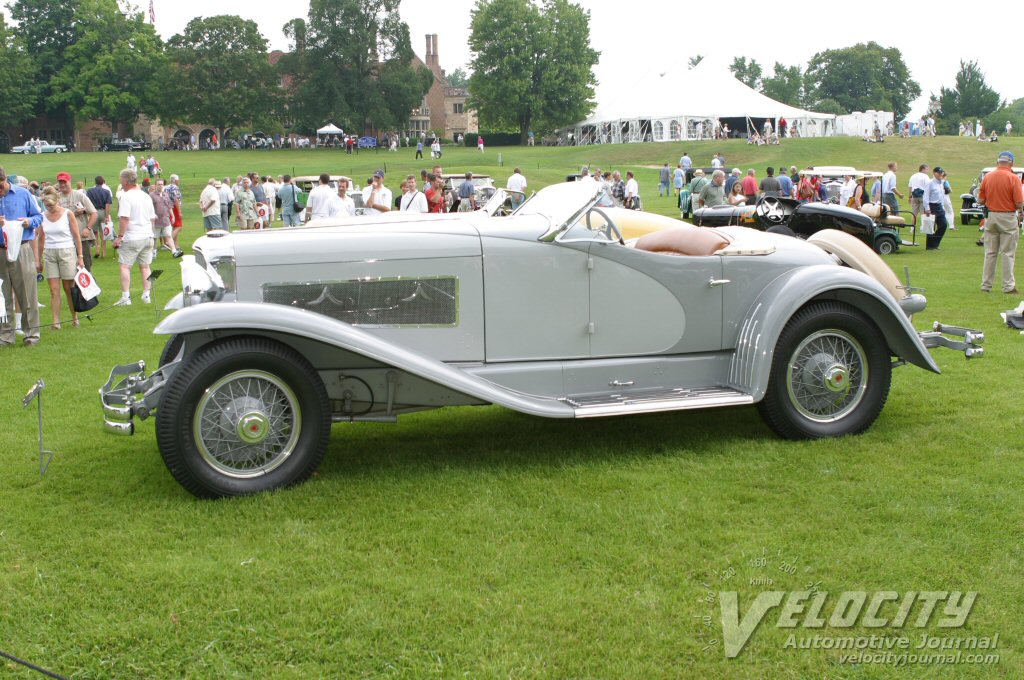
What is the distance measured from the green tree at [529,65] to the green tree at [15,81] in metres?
38.1

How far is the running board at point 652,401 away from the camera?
5.35m

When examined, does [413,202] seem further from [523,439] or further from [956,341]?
[956,341]

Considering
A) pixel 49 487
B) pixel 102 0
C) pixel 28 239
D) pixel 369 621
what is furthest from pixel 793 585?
pixel 102 0

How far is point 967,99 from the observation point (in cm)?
8875

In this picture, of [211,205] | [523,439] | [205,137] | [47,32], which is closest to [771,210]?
[211,205]

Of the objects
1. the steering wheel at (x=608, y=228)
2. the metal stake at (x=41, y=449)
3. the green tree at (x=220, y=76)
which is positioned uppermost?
the green tree at (x=220, y=76)

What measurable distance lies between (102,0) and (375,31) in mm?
26636

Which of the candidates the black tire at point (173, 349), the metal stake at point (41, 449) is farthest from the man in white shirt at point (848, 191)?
the metal stake at point (41, 449)

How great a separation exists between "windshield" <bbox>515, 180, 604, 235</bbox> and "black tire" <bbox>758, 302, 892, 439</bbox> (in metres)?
1.59

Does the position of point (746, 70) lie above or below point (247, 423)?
above

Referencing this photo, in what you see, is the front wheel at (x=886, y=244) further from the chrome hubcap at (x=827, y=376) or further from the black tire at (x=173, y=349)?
the black tire at (x=173, y=349)

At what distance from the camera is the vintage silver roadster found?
499cm

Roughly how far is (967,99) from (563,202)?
9757 centimetres

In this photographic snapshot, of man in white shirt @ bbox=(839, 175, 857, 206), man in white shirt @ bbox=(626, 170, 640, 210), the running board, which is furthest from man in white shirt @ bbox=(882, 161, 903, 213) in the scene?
the running board
